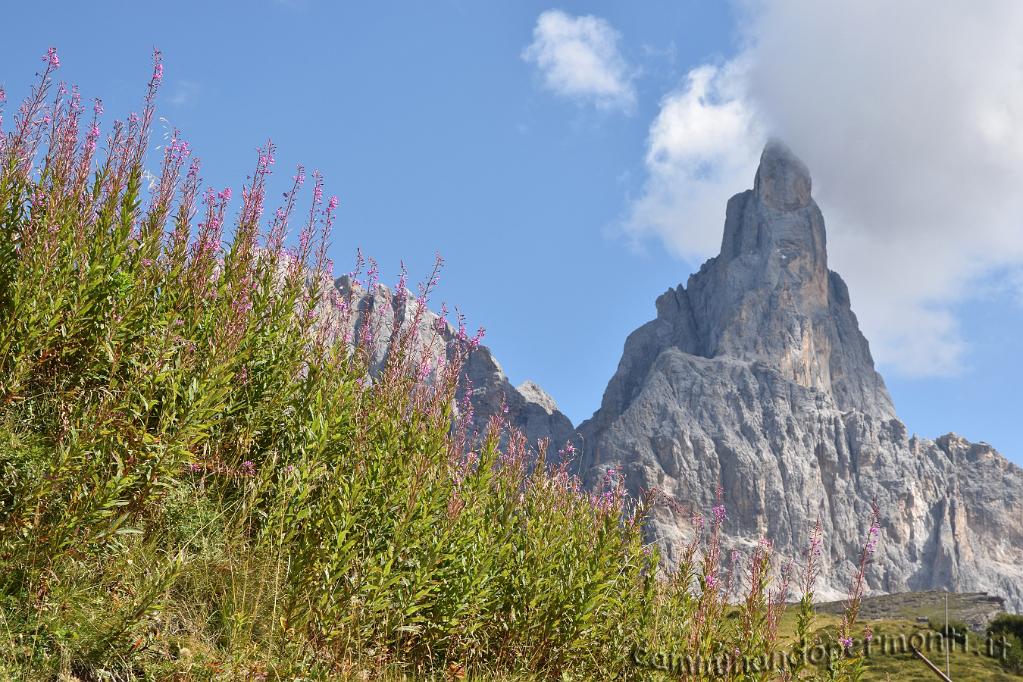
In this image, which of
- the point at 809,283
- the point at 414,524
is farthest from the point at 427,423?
the point at 809,283

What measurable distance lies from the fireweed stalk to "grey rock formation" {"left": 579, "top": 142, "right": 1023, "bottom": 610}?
149 m

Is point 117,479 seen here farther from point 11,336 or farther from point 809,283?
point 809,283

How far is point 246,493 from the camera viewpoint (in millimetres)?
6074

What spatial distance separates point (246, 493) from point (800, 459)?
177823 mm

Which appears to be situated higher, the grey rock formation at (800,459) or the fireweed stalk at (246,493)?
the grey rock formation at (800,459)

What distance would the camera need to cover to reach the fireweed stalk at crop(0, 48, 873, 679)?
4457mm

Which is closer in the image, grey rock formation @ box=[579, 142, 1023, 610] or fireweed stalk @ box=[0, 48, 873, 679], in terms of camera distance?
fireweed stalk @ box=[0, 48, 873, 679]

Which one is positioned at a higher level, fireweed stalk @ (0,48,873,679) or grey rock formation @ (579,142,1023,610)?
grey rock formation @ (579,142,1023,610)

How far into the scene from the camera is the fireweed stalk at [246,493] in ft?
14.6

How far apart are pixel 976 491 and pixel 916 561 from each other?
2683cm

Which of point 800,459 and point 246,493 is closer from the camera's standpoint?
point 246,493

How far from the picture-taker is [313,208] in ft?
23.5

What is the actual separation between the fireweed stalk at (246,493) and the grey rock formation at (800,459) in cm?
14908

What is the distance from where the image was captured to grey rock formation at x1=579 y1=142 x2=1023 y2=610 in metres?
163
